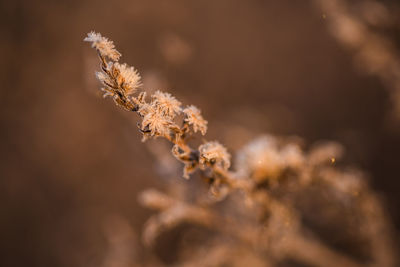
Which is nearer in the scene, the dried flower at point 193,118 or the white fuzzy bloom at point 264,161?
the dried flower at point 193,118

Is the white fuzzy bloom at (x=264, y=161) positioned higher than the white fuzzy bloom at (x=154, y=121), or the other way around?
the white fuzzy bloom at (x=264, y=161)

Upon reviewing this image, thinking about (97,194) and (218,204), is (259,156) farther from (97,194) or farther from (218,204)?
(97,194)

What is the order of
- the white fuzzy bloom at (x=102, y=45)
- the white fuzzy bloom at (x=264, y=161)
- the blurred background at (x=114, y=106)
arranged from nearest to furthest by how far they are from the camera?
the white fuzzy bloom at (x=102, y=45)
the white fuzzy bloom at (x=264, y=161)
the blurred background at (x=114, y=106)

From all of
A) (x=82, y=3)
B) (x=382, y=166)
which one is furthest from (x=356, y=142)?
(x=82, y=3)

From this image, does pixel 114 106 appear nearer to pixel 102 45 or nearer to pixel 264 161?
pixel 264 161

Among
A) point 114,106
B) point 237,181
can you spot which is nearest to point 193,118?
point 237,181

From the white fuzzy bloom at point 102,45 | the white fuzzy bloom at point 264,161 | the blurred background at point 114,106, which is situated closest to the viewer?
the white fuzzy bloom at point 102,45

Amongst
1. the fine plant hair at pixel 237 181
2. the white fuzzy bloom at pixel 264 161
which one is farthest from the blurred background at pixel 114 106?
the white fuzzy bloom at pixel 264 161

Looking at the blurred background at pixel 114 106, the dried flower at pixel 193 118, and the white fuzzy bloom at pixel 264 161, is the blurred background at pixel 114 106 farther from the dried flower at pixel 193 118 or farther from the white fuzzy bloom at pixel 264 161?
the dried flower at pixel 193 118
